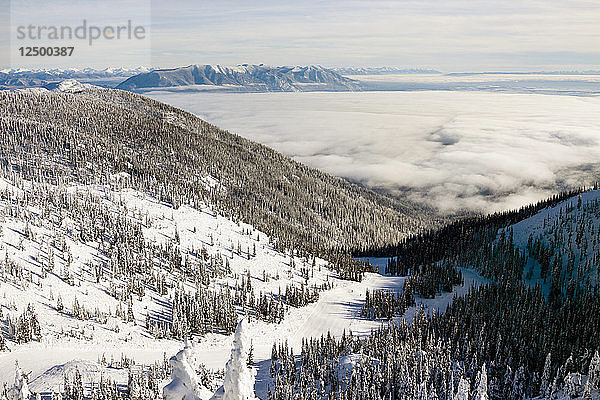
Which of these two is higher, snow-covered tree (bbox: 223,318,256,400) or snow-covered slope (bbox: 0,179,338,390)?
snow-covered tree (bbox: 223,318,256,400)

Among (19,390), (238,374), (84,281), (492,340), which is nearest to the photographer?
(238,374)

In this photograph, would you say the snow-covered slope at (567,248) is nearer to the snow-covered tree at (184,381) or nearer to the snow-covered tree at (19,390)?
the snow-covered tree at (184,381)

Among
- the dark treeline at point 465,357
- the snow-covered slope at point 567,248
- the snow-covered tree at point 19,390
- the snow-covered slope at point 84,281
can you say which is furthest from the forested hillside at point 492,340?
the snow-covered tree at point 19,390

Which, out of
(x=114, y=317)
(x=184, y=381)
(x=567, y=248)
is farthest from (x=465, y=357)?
(x=114, y=317)

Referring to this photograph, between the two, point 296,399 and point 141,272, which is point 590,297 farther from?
point 141,272

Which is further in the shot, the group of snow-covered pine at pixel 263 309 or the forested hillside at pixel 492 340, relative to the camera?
the forested hillside at pixel 492 340

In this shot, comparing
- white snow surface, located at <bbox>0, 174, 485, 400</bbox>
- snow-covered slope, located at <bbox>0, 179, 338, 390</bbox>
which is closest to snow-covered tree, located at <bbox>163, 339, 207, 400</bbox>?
white snow surface, located at <bbox>0, 174, 485, 400</bbox>

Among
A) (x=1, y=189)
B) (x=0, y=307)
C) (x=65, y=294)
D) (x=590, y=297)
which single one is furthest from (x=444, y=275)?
(x=1, y=189)

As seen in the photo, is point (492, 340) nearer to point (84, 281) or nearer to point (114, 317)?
point (114, 317)

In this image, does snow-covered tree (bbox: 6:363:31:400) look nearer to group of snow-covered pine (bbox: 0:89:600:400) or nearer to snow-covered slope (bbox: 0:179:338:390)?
group of snow-covered pine (bbox: 0:89:600:400)

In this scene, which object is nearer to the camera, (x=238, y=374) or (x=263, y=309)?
(x=238, y=374)

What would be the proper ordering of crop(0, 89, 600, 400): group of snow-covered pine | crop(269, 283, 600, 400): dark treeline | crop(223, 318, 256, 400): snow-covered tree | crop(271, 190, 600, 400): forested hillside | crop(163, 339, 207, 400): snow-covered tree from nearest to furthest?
crop(223, 318, 256, 400): snow-covered tree
crop(163, 339, 207, 400): snow-covered tree
crop(0, 89, 600, 400): group of snow-covered pine
crop(269, 283, 600, 400): dark treeline
crop(271, 190, 600, 400): forested hillside
